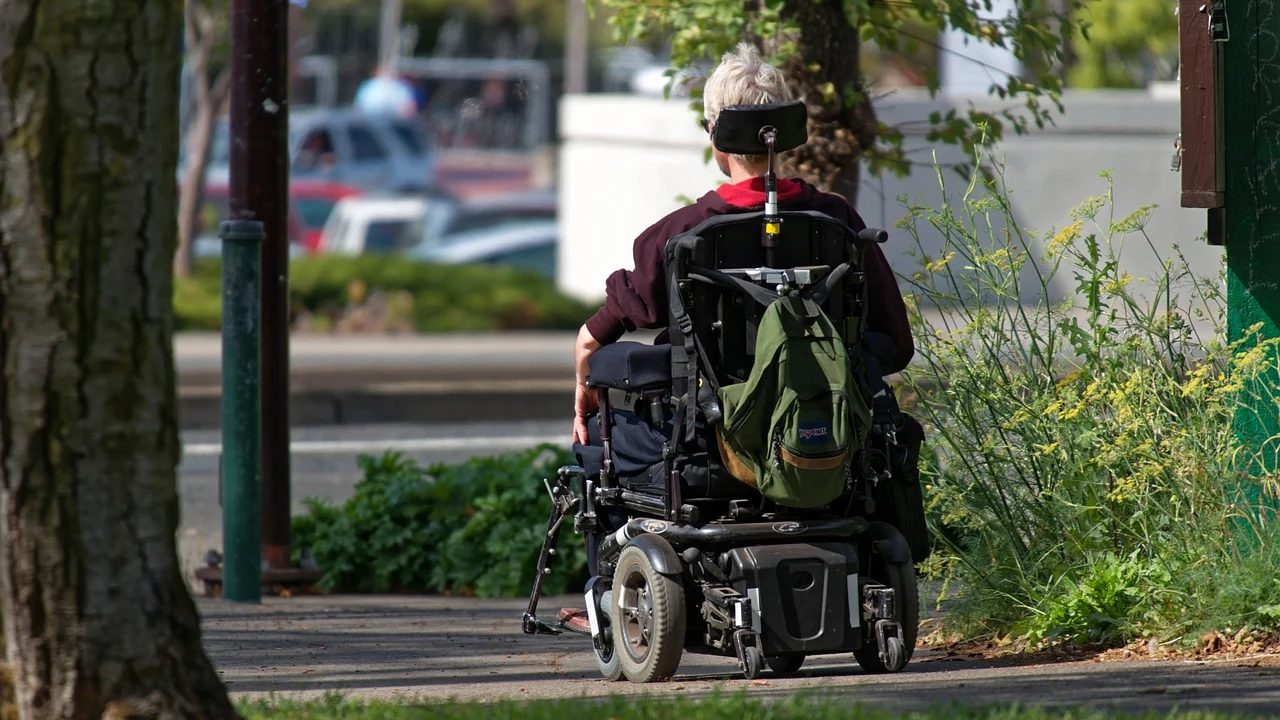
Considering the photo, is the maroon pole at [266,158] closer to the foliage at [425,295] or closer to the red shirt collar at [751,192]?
the red shirt collar at [751,192]

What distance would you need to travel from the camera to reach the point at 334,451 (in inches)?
476

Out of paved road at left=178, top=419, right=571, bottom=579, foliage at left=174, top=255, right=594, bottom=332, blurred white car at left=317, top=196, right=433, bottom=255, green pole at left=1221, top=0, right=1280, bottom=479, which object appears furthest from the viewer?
blurred white car at left=317, top=196, right=433, bottom=255

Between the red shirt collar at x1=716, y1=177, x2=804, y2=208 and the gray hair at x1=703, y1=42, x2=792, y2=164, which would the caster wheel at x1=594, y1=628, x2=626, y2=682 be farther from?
the gray hair at x1=703, y1=42, x2=792, y2=164

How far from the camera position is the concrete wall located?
15.4m

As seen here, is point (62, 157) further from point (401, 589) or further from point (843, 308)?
point (401, 589)

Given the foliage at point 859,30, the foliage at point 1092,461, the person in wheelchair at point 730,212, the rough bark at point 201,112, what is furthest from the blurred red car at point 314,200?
the person in wheelchair at point 730,212

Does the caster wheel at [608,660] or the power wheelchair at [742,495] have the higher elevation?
the power wheelchair at [742,495]

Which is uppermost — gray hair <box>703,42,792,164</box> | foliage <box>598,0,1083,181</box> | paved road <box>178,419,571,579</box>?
foliage <box>598,0,1083,181</box>

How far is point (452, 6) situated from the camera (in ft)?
173

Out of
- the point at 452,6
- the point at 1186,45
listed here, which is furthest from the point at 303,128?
the point at 1186,45

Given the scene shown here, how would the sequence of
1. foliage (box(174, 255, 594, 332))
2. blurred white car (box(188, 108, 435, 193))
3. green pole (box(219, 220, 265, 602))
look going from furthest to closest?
blurred white car (box(188, 108, 435, 193))
foliage (box(174, 255, 594, 332))
green pole (box(219, 220, 265, 602))

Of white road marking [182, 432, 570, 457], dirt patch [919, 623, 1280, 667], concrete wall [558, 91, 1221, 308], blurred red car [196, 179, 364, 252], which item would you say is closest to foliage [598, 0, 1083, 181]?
dirt patch [919, 623, 1280, 667]

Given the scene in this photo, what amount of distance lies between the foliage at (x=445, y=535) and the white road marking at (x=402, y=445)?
416cm

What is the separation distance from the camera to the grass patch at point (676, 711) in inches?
146
